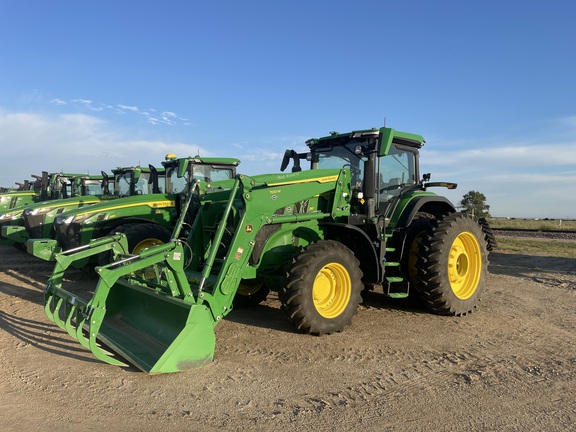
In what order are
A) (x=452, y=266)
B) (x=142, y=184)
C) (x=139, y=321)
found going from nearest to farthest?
(x=139, y=321) < (x=452, y=266) < (x=142, y=184)

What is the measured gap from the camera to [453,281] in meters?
6.43

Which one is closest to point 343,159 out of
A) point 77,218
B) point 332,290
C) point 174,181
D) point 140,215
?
point 332,290

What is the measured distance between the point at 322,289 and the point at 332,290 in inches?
5.7

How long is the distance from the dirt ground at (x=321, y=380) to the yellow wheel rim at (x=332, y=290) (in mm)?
335

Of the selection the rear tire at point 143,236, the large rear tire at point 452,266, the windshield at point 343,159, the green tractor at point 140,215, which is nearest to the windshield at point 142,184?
the green tractor at point 140,215

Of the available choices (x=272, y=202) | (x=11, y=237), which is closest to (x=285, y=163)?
(x=272, y=202)

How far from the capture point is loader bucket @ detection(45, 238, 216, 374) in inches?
155

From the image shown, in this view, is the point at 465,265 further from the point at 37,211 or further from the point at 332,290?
the point at 37,211

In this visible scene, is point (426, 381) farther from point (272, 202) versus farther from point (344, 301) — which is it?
point (272, 202)

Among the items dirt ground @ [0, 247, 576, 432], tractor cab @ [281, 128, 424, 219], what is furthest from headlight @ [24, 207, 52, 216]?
tractor cab @ [281, 128, 424, 219]

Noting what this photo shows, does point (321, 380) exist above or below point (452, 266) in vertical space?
below

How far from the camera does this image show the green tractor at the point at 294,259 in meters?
4.31

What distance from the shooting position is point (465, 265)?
6.65 meters

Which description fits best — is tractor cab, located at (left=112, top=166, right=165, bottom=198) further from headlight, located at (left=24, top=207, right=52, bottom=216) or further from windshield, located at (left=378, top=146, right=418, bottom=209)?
windshield, located at (left=378, top=146, right=418, bottom=209)
